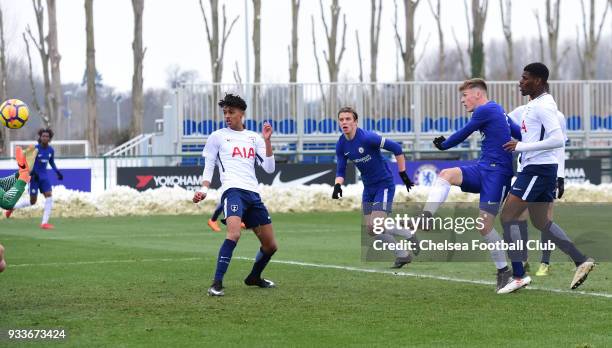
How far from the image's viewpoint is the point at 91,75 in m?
48.7

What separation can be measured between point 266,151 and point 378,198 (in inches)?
Answer: 114

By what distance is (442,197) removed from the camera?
501 inches

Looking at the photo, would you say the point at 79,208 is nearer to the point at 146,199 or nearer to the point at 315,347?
the point at 146,199

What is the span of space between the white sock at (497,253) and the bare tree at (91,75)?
3659cm

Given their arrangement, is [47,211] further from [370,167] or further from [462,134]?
[462,134]

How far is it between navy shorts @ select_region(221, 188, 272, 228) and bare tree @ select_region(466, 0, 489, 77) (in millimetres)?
35301

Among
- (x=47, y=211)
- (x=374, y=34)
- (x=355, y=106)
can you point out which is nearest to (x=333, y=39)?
(x=374, y=34)

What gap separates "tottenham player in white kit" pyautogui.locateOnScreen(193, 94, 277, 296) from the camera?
12.2 metres

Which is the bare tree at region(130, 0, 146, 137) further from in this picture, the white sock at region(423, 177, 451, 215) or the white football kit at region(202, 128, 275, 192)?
the white sock at region(423, 177, 451, 215)

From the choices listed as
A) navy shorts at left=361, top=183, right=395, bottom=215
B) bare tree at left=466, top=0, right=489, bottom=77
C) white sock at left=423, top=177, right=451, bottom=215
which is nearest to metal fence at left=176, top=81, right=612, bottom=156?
bare tree at left=466, top=0, right=489, bottom=77

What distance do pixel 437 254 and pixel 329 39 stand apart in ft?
154

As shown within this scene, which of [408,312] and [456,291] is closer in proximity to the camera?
[408,312]

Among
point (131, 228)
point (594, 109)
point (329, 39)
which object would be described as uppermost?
point (329, 39)

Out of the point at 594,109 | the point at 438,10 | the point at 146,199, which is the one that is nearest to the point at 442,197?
the point at 146,199
